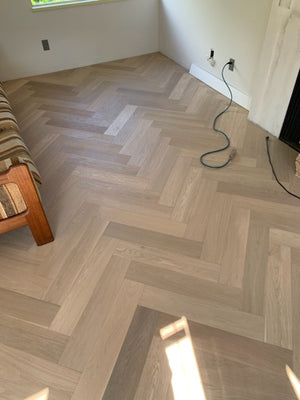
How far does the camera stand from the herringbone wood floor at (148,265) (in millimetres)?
1229

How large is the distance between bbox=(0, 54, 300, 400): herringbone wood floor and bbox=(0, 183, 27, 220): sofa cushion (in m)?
0.27

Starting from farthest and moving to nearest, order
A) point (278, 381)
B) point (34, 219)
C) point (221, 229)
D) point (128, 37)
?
point (128, 37), point (221, 229), point (34, 219), point (278, 381)

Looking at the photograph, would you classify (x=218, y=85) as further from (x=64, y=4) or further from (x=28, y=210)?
(x=28, y=210)

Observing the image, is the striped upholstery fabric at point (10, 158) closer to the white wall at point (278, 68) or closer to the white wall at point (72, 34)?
the white wall at point (72, 34)

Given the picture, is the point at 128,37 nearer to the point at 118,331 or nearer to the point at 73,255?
the point at 73,255

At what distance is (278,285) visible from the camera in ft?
4.83

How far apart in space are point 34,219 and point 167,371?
946 mm

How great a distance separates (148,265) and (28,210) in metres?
0.66

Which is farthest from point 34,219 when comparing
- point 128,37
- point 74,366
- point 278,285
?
point 128,37

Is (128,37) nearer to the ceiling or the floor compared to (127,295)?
nearer to the ceiling

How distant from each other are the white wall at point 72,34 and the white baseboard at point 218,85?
860 millimetres

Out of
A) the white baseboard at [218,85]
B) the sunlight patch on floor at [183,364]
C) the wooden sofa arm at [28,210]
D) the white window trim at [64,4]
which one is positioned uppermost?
the white window trim at [64,4]

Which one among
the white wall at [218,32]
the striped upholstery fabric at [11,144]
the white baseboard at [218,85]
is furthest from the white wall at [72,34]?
the striped upholstery fabric at [11,144]

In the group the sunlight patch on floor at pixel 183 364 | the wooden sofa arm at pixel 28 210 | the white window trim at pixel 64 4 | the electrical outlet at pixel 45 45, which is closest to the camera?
the sunlight patch on floor at pixel 183 364
